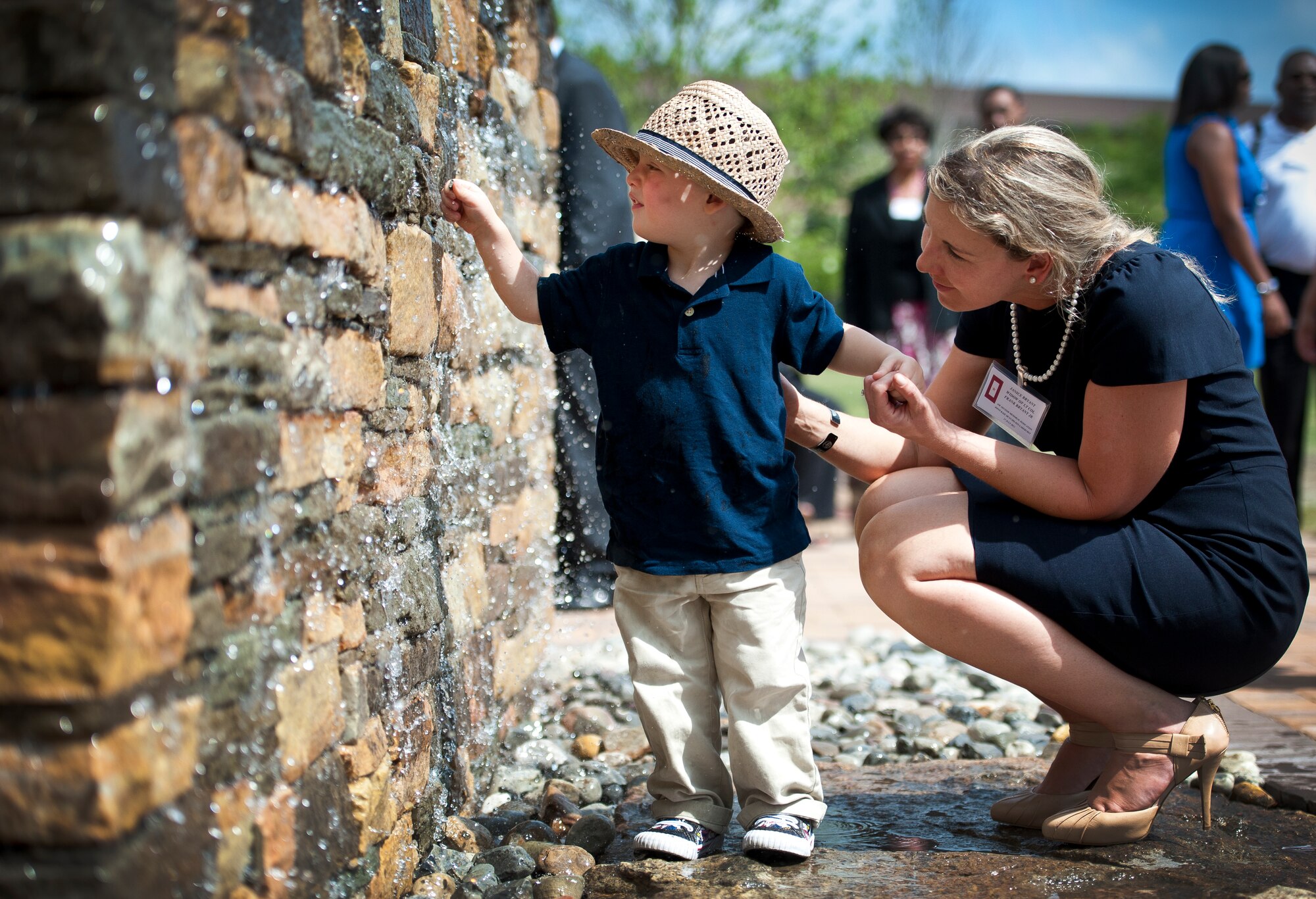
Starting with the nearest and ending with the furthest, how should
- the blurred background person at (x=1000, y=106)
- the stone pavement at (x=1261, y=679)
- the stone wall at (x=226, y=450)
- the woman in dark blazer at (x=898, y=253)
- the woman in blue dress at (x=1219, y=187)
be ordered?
the stone wall at (x=226, y=450), the stone pavement at (x=1261, y=679), the woman in blue dress at (x=1219, y=187), the blurred background person at (x=1000, y=106), the woman in dark blazer at (x=898, y=253)

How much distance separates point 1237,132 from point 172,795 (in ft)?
14.1

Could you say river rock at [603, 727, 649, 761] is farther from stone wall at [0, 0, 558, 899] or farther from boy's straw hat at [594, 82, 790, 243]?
boy's straw hat at [594, 82, 790, 243]

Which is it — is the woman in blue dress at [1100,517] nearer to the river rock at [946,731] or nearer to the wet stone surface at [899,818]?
the wet stone surface at [899,818]

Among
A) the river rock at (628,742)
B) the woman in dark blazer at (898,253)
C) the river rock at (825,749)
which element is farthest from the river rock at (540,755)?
the woman in dark blazer at (898,253)

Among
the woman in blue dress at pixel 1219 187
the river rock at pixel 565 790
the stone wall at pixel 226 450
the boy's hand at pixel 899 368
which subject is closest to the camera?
the stone wall at pixel 226 450

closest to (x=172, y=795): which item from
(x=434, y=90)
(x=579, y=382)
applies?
(x=434, y=90)

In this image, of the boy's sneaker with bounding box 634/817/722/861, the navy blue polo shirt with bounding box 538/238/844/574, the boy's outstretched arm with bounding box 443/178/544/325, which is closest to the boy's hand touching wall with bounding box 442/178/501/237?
the boy's outstretched arm with bounding box 443/178/544/325

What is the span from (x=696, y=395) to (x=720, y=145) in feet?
1.53

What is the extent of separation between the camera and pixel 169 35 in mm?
1238

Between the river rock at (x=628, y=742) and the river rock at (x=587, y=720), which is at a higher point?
the river rock at (x=587, y=720)

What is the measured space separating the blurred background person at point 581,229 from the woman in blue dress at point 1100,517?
1.67 metres

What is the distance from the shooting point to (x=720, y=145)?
7.11ft

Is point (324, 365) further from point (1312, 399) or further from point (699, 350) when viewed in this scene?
point (1312, 399)

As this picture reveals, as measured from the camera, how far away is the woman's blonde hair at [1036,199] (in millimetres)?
2223
